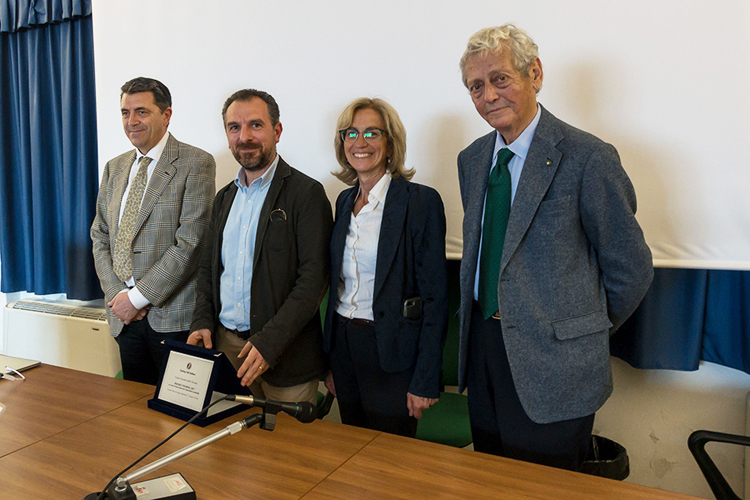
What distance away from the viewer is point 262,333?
1661 mm

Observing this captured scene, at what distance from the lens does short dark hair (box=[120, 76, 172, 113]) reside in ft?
7.34

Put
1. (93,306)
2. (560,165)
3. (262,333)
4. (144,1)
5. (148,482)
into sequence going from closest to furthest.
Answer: (148,482)
(560,165)
(262,333)
(144,1)
(93,306)

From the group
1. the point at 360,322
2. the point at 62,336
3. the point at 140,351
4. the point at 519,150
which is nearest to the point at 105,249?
the point at 140,351

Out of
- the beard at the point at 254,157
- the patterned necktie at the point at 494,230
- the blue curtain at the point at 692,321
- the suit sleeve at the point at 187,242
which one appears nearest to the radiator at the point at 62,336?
the suit sleeve at the point at 187,242

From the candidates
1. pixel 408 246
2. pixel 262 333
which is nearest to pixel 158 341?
pixel 262 333

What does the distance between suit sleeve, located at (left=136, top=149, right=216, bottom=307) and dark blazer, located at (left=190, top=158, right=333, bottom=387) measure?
0.28m

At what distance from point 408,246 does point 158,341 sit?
4.07 ft

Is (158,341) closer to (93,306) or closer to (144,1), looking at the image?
(93,306)

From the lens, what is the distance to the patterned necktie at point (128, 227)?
2.20 meters

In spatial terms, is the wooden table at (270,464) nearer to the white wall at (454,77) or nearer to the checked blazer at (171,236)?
the checked blazer at (171,236)

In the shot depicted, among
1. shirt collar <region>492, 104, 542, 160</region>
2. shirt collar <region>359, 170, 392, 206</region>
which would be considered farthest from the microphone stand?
shirt collar <region>492, 104, 542, 160</region>

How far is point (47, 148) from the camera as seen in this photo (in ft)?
11.5

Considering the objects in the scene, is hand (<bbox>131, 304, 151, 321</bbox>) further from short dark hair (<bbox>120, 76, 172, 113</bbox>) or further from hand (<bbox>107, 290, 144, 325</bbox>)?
short dark hair (<bbox>120, 76, 172, 113</bbox>)

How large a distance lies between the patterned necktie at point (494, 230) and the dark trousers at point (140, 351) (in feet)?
4.48
